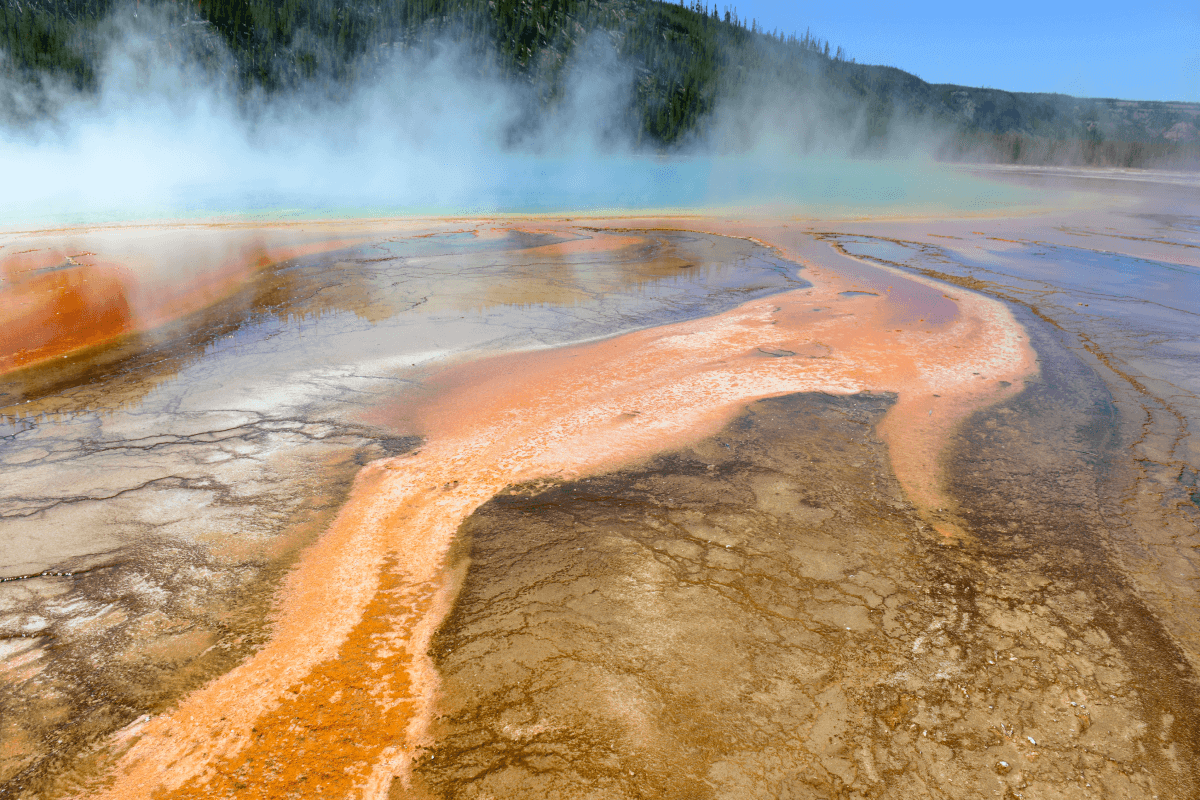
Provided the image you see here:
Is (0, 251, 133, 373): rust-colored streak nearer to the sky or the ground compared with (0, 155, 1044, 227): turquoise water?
nearer to the ground

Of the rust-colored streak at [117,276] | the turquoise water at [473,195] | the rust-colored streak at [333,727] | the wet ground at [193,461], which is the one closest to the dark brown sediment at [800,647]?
the rust-colored streak at [333,727]

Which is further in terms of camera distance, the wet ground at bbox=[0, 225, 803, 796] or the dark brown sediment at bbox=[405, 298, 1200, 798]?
the wet ground at bbox=[0, 225, 803, 796]

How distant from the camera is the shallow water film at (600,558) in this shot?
1886mm

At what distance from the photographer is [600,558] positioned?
9.11 feet

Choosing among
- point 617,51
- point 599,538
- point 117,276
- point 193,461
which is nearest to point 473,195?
point 117,276

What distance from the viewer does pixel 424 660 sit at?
223cm

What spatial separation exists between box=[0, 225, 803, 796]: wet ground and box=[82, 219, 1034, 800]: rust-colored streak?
207 mm

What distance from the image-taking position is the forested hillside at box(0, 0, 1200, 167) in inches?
1650

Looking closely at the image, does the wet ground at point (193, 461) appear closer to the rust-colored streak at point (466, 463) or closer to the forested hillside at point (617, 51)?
the rust-colored streak at point (466, 463)

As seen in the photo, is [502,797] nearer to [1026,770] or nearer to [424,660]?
[424,660]

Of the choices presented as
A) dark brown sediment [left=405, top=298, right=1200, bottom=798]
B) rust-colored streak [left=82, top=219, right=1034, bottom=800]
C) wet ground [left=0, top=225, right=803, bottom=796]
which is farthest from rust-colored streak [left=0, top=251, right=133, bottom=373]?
dark brown sediment [left=405, top=298, right=1200, bottom=798]

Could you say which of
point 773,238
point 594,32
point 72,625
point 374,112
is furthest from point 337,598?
point 594,32

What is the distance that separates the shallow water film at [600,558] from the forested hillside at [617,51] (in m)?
45.5

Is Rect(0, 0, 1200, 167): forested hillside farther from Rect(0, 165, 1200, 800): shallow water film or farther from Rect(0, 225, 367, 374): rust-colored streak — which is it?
Rect(0, 165, 1200, 800): shallow water film
